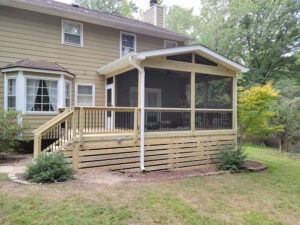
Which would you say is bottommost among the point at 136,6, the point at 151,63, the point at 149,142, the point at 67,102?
the point at 149,142

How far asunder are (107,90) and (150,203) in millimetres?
6615

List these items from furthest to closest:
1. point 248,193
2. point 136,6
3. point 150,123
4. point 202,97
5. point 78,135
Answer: point 136,6
point 202,97
point 150,123
point 78,135
point 248,193

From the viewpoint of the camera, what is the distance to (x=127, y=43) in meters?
10.5

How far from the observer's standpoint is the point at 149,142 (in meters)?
6.86

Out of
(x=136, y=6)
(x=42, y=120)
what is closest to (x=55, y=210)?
(x=42, y=120)

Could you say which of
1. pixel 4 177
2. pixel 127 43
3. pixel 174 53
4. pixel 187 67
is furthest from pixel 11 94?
pixel 187 67

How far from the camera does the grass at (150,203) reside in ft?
11.1

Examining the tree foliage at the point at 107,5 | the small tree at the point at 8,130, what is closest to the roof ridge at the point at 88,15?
the small tree at the point at 8,130

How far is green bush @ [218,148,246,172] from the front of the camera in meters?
7.28

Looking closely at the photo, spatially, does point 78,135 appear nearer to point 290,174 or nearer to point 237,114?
point 237,114

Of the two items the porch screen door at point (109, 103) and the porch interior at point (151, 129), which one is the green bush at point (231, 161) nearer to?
the porch interior at point (151, 129)

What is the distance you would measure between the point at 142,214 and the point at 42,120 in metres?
6.28

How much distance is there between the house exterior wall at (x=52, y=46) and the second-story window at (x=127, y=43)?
0.69 feet

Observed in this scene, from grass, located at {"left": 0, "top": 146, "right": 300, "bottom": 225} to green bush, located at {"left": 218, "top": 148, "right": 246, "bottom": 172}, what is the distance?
5.49 feet
